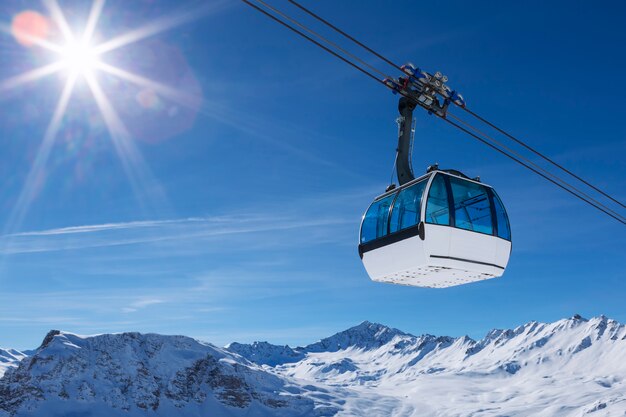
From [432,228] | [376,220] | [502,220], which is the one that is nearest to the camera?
[432,228]

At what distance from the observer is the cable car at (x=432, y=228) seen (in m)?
14.0

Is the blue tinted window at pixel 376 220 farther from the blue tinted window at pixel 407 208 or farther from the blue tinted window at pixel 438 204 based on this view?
the blue tinted window at pixel 438 204

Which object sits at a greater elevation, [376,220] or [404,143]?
[404,143]

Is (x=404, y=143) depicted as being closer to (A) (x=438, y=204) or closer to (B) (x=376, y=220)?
(B) (x=376, y=220)

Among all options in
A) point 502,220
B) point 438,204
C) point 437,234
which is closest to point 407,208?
point 438,204

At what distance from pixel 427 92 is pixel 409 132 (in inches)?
73.6

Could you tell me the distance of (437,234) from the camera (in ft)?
45.5

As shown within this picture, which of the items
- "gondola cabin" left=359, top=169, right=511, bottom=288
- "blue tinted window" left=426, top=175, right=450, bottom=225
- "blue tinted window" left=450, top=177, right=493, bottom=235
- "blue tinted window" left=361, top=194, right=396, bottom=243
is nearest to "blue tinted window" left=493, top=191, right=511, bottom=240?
"gondola cabin" left=359, top=169, right=511, bottom=288

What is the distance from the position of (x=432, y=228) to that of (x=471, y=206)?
167cm

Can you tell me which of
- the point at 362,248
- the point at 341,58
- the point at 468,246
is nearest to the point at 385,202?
the point at 362,248

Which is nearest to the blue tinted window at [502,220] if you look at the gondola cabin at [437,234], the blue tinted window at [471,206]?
the gondola cabin at [437,234]

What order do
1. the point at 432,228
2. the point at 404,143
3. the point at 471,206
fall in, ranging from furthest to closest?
the point at 404,143, the point at 471,206, the point at 432,228

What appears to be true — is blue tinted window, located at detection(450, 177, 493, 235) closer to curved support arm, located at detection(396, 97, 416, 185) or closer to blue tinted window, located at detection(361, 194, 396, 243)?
curved support arm, located at detection(396, 97, 416, 185)

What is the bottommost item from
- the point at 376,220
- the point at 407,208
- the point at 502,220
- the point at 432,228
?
the point at 432,228
